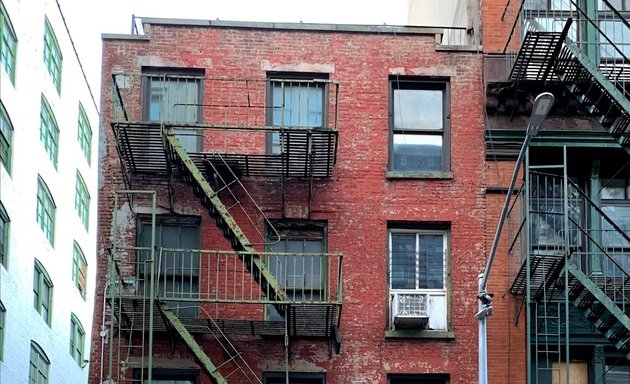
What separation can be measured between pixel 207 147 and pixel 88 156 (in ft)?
173

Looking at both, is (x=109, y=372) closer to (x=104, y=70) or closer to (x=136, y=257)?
(x=136, y=257)

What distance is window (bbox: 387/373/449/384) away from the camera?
1032 inches

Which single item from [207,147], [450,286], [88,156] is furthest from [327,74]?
[88,156]

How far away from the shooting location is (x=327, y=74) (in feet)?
90.6

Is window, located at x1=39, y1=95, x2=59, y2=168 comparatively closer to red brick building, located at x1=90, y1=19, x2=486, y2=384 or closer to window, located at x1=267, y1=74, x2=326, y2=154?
red brick building, located at x1=90, y1=19, x2=486, y2=384

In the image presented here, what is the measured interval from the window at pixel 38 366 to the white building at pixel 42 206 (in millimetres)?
50

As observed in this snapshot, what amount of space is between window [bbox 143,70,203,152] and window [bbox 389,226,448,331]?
438cm

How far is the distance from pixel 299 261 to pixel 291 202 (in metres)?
1.15

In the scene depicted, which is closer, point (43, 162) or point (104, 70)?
point (104, 70)

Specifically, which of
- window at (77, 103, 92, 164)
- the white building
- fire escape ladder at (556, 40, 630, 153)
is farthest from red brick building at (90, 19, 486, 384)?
window at (77, 103, 92, 164)

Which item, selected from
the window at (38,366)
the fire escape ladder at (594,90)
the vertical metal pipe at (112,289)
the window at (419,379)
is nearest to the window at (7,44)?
the window at (38,366)

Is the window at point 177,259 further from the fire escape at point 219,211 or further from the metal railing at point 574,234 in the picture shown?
the metal railing at point 574,234

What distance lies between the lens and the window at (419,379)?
26203mm

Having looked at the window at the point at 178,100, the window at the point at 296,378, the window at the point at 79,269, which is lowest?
the window at the point at 296,378
